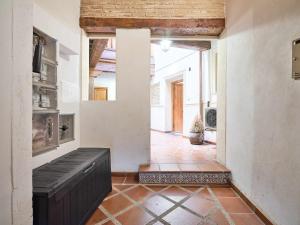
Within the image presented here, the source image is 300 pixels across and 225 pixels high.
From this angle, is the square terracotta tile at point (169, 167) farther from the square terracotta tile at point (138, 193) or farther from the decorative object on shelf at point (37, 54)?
the decorative object on shelf at point (37, 54)

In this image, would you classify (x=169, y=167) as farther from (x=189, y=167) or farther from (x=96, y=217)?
(x=96, y=217)

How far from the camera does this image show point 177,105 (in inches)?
290

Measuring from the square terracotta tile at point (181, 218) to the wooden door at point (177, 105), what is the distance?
17.2ft

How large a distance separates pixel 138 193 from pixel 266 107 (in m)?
1.77

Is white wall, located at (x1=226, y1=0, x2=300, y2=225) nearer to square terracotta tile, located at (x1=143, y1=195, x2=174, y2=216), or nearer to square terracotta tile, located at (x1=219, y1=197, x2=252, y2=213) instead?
square terracotta tile, located at (x1=219, y1=197, x2=252, y2=213)

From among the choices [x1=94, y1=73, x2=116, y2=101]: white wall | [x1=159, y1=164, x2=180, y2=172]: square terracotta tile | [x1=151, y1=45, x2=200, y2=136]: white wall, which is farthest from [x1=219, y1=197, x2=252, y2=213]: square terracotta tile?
[x1=94, y1=73, x2=116, y2=101]: white wall

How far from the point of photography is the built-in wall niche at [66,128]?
8.46ft

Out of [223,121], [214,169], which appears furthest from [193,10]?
[214,169]

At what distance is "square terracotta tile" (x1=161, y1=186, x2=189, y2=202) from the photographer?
2438 mm

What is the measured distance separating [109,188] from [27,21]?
6.96 feet

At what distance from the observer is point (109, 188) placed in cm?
260

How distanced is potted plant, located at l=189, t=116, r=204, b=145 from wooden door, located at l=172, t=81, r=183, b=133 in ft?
8.05

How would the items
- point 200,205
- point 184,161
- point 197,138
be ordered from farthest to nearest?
point 197,138
point 184,161
point 200,205

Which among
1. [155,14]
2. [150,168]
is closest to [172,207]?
[150,168]
